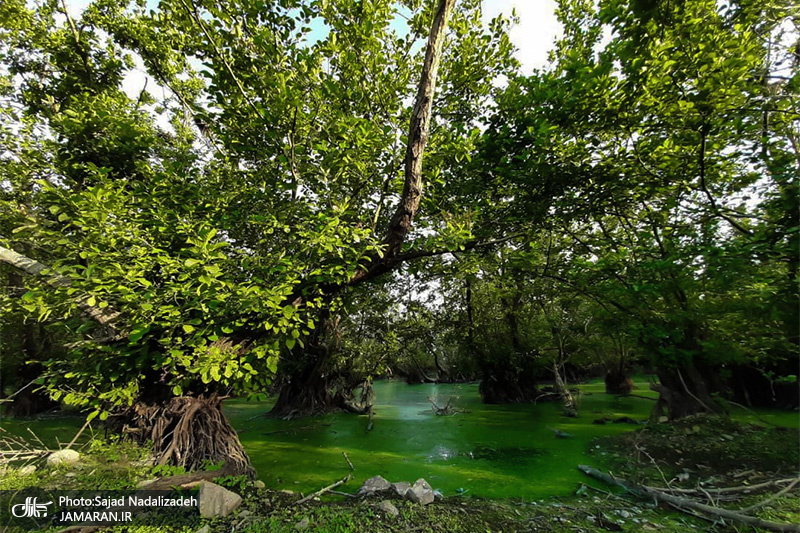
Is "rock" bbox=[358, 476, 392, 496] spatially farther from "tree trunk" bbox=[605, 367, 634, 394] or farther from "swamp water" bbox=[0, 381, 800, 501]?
"tree trunk" bbox=[605, 367, 634, 394]

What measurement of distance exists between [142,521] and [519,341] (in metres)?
11.5

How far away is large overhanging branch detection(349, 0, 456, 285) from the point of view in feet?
9.19

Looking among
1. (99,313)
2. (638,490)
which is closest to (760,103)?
(638,490)

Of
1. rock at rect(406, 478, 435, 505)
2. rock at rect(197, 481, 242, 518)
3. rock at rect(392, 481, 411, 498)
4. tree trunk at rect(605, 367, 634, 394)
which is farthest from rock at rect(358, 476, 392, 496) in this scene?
tree trunk at rect(605, 367, 634, 394)

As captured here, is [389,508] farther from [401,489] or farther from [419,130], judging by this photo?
[419,130]

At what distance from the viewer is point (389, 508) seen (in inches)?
127

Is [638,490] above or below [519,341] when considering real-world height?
below

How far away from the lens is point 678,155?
14.0 ft

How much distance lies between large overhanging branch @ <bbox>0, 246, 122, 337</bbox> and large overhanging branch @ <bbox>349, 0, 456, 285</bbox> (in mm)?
3208

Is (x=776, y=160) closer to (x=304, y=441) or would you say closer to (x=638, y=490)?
(x=638, y=490)

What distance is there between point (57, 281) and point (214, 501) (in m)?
2.85

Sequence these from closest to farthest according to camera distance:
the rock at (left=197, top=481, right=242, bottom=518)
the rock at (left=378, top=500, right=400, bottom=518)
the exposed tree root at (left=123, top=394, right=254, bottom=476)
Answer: the rock at (left=197, top=481, right=242, bottom=518), the rock at (left=378, top=500, right=400, bottom=518), the exposed tree root at (left=123, top=394, right=254, bottom=476)

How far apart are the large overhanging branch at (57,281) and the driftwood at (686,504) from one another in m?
6.21

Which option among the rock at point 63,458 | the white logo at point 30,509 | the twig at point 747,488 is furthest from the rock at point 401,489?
the rock at point 63,458
